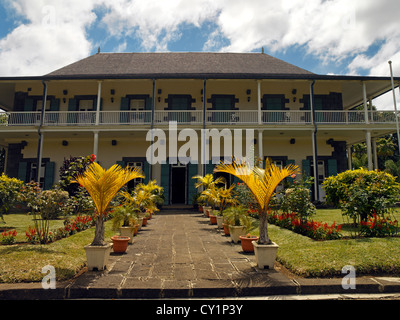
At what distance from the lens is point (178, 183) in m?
15.1

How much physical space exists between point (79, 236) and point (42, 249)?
152 centimetres

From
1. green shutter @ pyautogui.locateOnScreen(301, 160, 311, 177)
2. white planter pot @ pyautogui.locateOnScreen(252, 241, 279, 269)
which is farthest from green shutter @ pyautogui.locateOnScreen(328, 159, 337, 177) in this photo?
white planter pot @ pyautogui.locateOnScreen(252, 241, 279, 269)

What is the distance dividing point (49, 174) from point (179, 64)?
9367 mm

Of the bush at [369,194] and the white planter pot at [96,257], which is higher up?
the bush at [369,194]

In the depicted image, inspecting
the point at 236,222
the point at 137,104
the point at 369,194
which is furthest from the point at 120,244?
the point at 137,104

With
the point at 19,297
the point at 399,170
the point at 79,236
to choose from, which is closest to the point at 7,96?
the point at 79,236

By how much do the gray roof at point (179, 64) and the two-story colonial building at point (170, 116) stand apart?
4.1 inches

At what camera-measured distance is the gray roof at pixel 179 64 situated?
14.9 m

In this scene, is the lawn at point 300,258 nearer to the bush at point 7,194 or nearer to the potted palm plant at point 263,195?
the potted palm plant at point 263,195

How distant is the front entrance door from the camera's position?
14748mm

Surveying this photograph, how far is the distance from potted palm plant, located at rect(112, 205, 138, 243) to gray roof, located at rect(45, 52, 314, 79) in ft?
31.3

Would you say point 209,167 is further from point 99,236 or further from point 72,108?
point 99,236

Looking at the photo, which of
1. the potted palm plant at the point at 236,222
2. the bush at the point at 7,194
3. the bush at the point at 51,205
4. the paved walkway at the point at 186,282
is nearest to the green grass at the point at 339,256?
the paved walkway at the point at 186,282

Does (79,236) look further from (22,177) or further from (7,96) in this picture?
(7,96)
